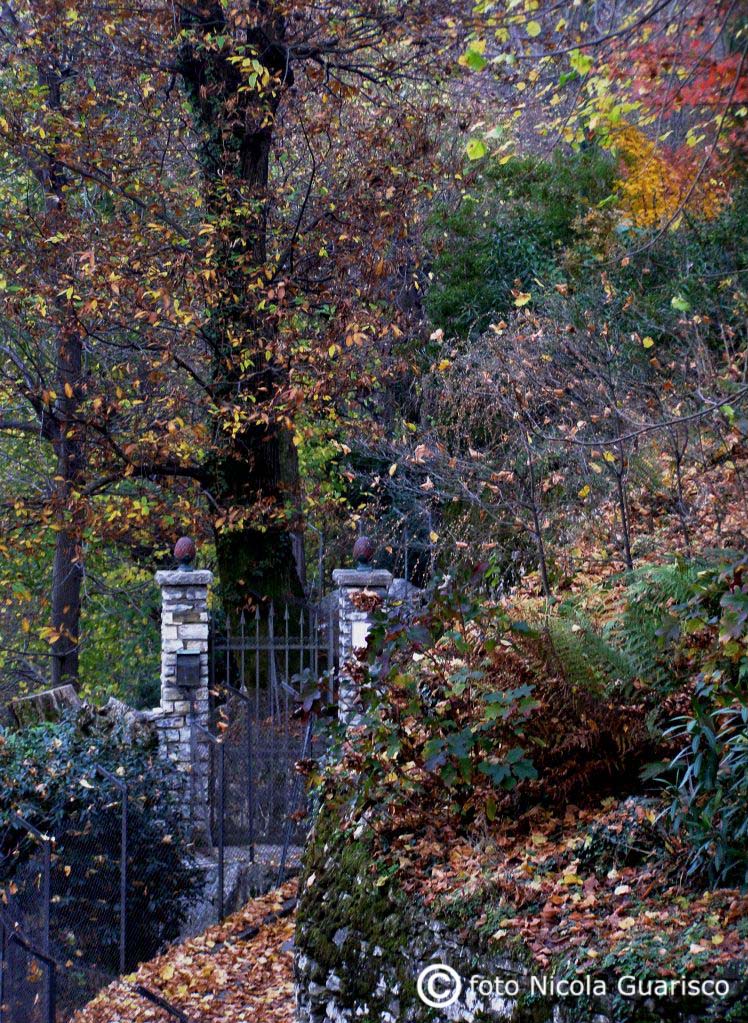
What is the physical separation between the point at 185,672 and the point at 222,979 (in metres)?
3.20

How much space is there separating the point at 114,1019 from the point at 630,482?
17.6 feet

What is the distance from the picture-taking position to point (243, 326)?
1003cm

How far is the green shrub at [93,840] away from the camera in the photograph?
21.9ft

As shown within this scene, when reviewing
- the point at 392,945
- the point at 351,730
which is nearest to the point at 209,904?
the point at 351,730

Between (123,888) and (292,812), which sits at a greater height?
(292,812)

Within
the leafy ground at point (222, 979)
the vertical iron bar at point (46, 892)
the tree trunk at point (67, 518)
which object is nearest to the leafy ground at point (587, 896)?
the leafy ground at point (222, 979)

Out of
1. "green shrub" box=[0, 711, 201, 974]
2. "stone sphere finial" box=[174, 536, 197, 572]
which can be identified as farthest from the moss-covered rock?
"stone sphere finial" box=[174, 536, 197, 572]

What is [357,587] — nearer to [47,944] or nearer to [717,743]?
[47,944]

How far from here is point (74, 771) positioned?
722 cm

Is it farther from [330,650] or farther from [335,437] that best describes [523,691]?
[335,437]

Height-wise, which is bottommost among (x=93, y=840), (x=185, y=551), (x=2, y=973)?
(x=2, y=973)

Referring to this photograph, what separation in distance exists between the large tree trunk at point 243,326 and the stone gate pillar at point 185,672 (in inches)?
46.5

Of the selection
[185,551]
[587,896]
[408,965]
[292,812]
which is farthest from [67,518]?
[587,896]

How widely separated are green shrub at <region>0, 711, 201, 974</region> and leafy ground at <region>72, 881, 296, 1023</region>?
0.34 metres
